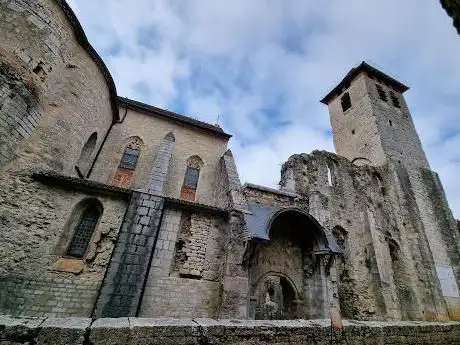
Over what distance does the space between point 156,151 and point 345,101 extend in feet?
55.0

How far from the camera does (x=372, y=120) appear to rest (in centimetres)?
1648

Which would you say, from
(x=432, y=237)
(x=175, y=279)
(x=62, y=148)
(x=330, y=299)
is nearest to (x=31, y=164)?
(x=62, y=148)

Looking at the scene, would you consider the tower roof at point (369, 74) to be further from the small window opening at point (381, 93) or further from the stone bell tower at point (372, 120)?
the small window opening at point (381, 93)

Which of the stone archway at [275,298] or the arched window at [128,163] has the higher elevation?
the arched window at [128,163]

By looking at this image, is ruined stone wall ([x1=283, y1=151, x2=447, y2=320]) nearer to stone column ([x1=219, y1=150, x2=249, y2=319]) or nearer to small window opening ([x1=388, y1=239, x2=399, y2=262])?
small window opening ([x1=388, y1=239, x2=399, y2=262])

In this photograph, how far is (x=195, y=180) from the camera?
12.1 meters

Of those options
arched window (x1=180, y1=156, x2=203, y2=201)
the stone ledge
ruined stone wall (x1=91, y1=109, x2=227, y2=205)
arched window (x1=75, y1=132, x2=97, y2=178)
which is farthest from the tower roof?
the stone ledge

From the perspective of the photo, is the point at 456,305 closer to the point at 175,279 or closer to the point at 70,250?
the point at 175,279

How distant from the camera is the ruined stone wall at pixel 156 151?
35.9 ft

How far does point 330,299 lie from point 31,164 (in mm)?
10107

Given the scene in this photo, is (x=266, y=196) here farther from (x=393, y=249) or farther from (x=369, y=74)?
(x=369, y=74)

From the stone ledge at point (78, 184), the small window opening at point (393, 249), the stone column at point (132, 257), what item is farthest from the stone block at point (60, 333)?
the small window opening at point (393, 249)

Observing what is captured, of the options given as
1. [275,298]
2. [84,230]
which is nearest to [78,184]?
[84,230]

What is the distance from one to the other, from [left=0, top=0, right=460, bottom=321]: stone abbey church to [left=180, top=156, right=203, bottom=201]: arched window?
0.07 meters
